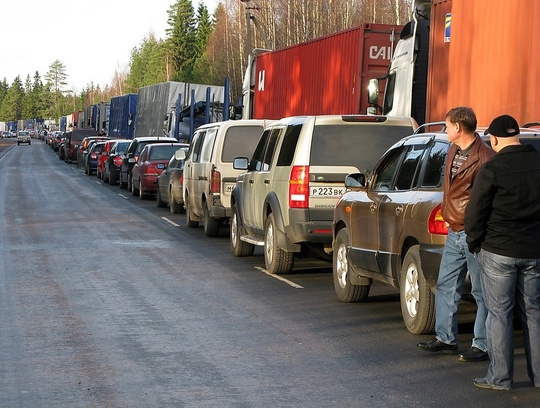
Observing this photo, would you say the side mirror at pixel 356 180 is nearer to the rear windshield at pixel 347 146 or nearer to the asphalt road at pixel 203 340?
the asphalt road at pixel 203 340

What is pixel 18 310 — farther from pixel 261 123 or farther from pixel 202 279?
pixel 261 123

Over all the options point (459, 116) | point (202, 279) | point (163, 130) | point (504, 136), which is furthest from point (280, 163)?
point (163, 130)

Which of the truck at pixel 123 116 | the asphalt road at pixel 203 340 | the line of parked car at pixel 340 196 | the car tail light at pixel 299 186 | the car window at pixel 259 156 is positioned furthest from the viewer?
the truck at pixel 123 116

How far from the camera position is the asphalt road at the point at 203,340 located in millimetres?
7547

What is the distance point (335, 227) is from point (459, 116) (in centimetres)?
372

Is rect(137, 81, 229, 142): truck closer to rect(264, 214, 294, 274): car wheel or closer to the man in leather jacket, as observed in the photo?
rect(264, 214, 294, 274): car wheel

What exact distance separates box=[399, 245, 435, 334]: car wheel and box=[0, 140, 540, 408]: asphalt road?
222 mm

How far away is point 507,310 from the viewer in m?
7.77

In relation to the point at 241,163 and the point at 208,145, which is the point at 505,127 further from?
the point at 208,145

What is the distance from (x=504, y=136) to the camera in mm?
7688

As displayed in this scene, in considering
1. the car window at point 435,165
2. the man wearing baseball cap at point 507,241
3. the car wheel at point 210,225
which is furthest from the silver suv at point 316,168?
the man wearing baseball cap at point 507,241

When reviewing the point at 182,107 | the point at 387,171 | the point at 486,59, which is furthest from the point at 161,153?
the point at 387,171

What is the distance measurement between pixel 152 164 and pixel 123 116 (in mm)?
34366

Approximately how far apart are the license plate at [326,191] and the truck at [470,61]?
7.58 ft
